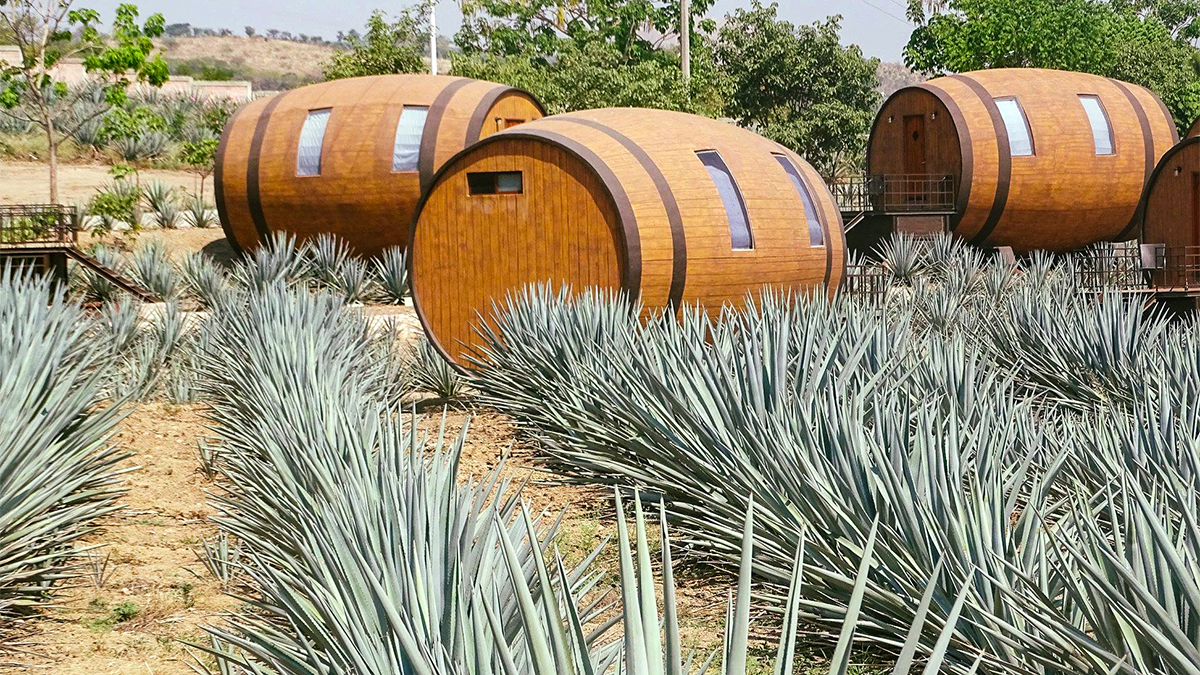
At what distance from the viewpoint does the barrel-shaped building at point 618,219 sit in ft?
27.1

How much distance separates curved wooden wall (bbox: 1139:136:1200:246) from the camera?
14133 mm

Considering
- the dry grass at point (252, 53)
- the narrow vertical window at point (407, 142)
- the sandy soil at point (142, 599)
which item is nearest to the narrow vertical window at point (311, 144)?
the narrow vertical window at point (407, 142)

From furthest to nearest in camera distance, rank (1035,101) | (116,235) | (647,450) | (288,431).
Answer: (116,235) → (1035,101) → (647,450) → (288,431)

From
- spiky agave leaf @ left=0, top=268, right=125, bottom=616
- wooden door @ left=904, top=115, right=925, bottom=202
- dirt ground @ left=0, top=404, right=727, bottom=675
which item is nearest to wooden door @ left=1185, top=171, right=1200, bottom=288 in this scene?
wooden door @ left=904, top=115, right=925, bottom=202

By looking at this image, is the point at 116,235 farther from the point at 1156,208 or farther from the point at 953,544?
the point at 953,544

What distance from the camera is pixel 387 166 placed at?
15.6 meters

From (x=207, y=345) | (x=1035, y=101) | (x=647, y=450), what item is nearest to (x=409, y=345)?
(x=207, y=345)

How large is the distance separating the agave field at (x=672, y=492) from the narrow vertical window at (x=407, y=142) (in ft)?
21.5

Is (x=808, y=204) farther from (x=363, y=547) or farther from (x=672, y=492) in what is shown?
(x=363, y=547)

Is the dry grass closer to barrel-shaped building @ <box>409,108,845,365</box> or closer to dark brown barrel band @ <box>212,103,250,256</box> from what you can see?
dark brown barrel band @ <box>212,103,250,256</box>

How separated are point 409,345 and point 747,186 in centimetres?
325

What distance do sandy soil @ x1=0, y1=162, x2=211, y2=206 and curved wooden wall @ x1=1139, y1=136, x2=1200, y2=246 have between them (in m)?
18.1

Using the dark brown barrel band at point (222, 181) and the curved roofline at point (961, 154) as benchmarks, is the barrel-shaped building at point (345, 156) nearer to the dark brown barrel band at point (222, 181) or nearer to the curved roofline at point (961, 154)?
the dark brown barrel band at point (222, 181)

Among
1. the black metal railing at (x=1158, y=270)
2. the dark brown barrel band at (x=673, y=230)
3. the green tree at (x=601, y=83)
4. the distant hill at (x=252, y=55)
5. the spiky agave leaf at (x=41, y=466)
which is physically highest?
the distant hill at (x=252, y=55)
